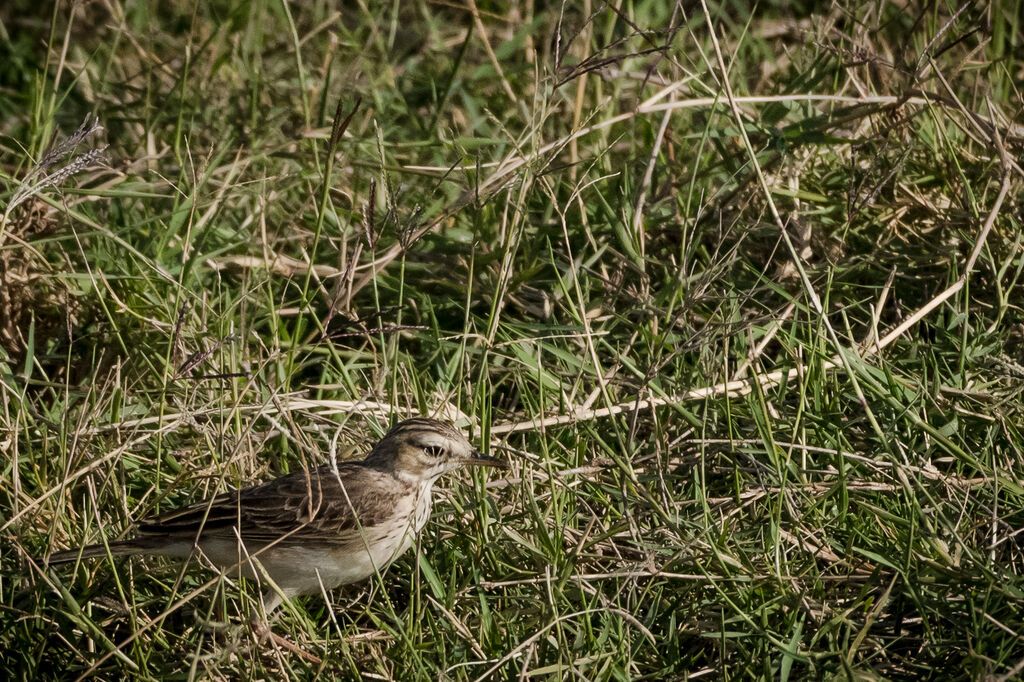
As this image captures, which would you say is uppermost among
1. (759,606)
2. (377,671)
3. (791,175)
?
(791,175)

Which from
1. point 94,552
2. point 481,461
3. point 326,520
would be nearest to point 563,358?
point 481,461

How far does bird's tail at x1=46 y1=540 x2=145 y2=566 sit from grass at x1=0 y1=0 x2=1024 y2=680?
64 millimetres

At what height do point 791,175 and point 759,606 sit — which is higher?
point 791,175

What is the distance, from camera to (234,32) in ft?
26.0

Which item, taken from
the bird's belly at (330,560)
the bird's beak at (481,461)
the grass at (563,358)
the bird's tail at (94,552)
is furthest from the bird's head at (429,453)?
the bird's tail at (94,552)

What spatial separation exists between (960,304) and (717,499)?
71.5 inches

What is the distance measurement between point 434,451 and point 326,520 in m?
0.52

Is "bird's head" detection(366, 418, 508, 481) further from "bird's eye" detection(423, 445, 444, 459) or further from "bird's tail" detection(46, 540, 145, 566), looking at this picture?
"bird's tail" detection(46, 540, 145, 566)

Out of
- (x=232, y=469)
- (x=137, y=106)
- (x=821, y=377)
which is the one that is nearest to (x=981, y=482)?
(x=821, y=377)

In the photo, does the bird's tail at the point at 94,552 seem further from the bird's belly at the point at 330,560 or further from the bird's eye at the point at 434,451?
the bird's eye at the point at 434,451

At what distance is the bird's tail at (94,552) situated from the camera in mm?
4473

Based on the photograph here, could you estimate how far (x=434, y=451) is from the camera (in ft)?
15.9

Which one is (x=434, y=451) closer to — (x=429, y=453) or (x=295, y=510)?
(x=429, y=453)

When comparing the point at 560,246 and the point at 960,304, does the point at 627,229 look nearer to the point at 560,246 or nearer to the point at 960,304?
the point at 560,246
